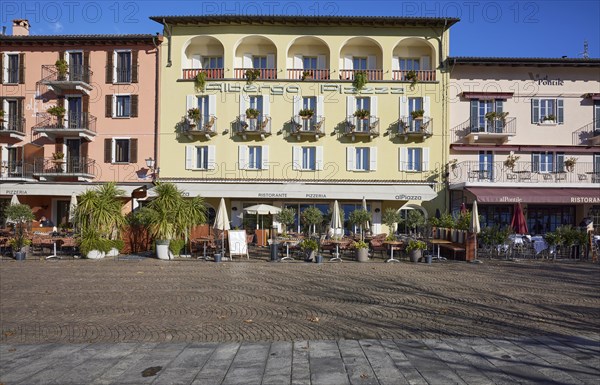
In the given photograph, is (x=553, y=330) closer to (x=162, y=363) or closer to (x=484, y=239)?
(x=162, y=363)

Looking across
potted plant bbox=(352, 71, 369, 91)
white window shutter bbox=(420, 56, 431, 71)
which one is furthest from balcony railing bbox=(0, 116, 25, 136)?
white window shutter bbox=(420, 56, 431, 71)

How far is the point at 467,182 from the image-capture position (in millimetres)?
23188

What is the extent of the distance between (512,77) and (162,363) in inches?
1021

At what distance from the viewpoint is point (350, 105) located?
82.4 ft

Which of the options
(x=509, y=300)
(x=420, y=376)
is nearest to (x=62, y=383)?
(x=420, y=376)

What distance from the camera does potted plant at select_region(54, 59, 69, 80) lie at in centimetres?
2462

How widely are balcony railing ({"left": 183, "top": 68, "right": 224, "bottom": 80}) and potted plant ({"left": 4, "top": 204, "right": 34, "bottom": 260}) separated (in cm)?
1183

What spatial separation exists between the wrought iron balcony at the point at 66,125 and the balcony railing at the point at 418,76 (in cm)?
1815

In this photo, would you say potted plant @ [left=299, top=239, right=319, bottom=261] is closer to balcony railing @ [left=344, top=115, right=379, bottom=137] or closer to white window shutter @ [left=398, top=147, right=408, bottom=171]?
balcony railing @ [left=344, top=115, right=379, bottom=137]

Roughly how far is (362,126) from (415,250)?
10.7 m

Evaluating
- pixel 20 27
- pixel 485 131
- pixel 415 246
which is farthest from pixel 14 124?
pixel 485 131

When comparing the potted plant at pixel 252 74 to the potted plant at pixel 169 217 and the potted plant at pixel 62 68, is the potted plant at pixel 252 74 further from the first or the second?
the potted plant at pixel 62 68

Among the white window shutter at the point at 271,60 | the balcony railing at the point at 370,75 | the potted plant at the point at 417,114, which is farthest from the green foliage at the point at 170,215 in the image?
the potted plant at the point at 417,114

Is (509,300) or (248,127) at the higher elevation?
(248,127)
